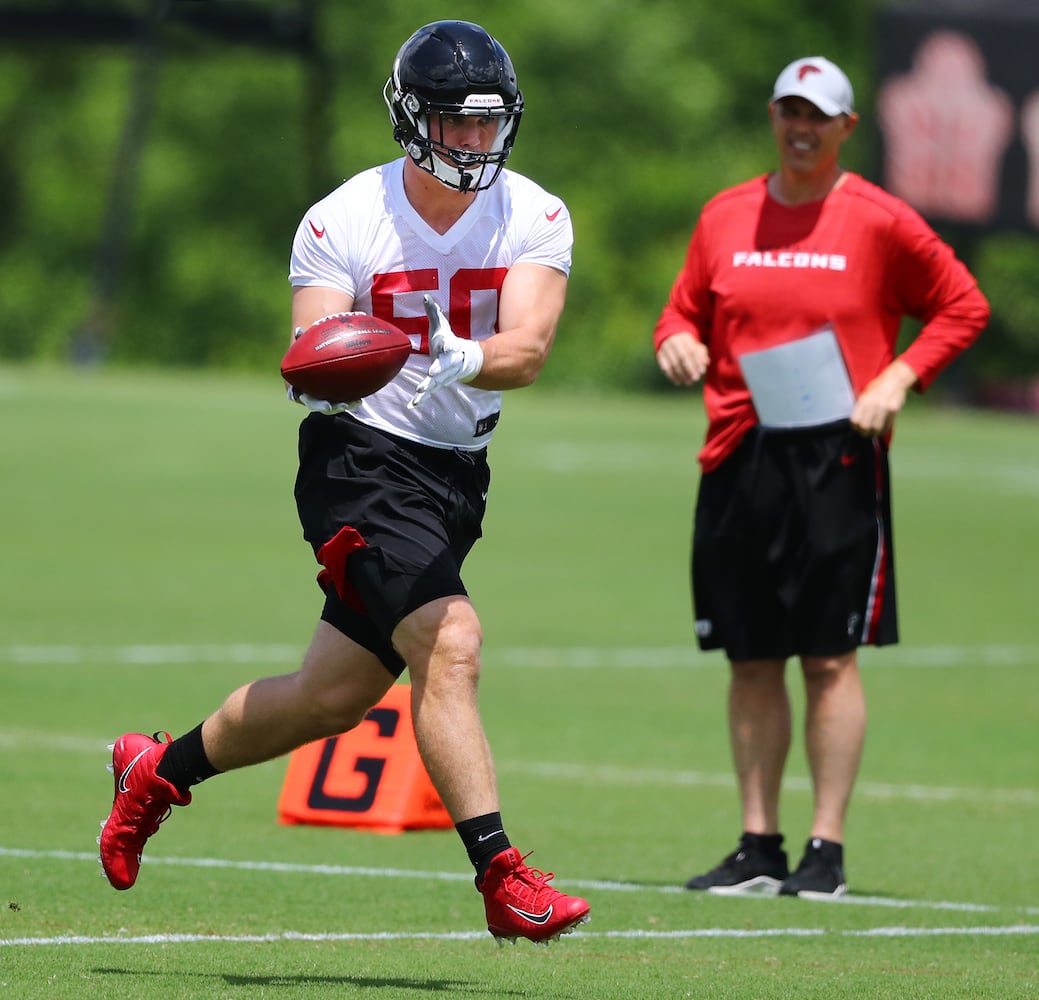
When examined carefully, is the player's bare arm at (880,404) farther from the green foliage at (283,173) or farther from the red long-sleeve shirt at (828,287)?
the green foliage at (283,173)

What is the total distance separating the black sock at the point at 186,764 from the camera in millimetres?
5996

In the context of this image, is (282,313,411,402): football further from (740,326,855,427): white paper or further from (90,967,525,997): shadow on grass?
(740,326,855,427): white paper

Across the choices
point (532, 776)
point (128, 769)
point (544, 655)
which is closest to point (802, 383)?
point (128, 769)

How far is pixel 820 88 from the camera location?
7551 millimetres

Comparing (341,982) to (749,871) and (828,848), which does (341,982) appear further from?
(828,848)

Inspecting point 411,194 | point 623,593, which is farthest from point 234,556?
point 411,194

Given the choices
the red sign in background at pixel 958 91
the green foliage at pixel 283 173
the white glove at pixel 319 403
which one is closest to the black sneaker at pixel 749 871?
the white glove at pixel 319 403

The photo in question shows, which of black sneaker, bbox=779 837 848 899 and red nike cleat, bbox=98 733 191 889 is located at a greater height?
red nike cleat, bbox=98 733 191 889

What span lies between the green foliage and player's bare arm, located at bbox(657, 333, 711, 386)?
51.6 metres

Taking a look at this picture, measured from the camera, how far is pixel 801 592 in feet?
24.6

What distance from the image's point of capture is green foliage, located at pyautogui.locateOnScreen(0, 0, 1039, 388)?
60.7 meters

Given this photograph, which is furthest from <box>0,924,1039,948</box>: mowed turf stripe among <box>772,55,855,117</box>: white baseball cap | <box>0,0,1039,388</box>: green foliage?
<box>0,0,1039,388</box>: green foliage

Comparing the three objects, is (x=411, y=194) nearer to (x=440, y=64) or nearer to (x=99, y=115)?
(x=440, y=64)

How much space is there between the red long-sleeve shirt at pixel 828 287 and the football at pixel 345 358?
2256mm
